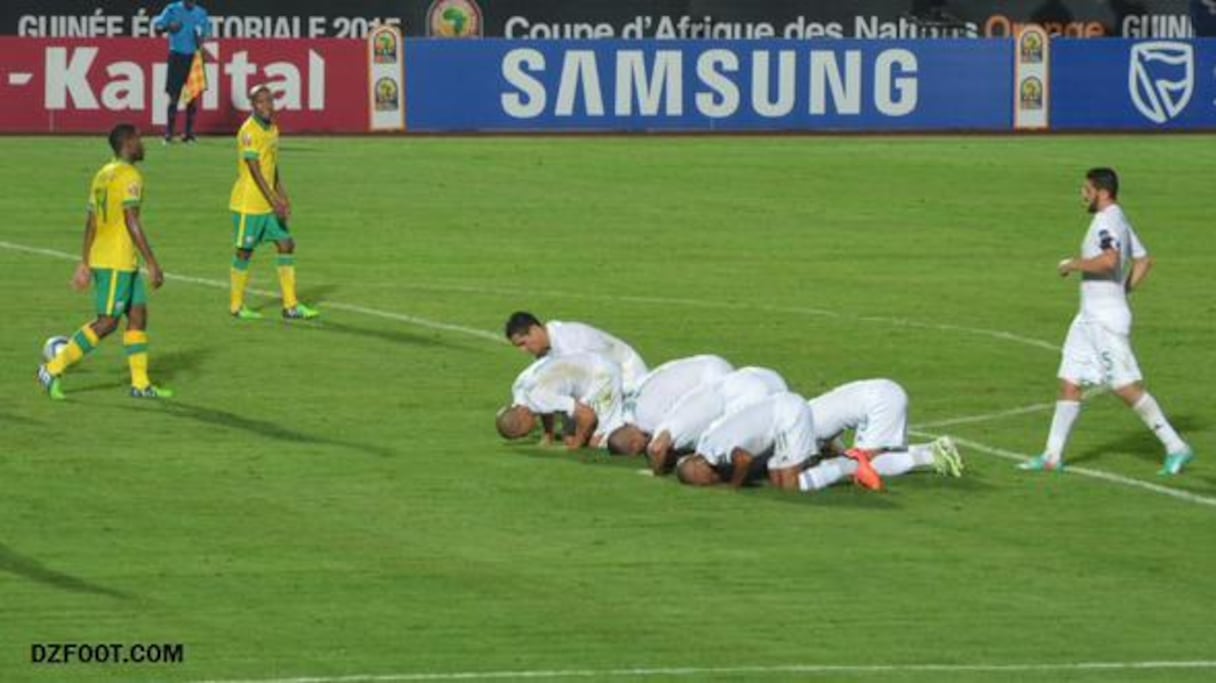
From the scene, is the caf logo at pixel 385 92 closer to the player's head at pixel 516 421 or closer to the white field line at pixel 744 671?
the player's head at pixel 516 421

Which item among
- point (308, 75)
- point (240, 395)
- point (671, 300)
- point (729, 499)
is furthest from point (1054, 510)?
point (308, 75)

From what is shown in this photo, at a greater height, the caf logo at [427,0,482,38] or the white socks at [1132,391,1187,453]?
the caf logo at [427,0,482,38]

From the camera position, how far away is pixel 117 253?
25328 mm

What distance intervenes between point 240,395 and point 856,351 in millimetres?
6208

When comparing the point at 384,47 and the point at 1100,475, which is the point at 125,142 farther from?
the point at 384,47

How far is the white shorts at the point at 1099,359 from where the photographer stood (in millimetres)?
22156

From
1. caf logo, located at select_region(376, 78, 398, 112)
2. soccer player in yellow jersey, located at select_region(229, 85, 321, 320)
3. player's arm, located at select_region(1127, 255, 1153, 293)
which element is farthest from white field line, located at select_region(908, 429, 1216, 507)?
caf logo, located at select_region(376, 78, 398, 112)

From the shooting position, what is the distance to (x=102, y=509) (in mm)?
21000

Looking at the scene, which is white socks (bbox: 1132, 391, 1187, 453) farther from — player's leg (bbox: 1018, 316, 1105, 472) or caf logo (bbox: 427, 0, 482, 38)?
caf logo (bbox: 427, 0, 482, 38)

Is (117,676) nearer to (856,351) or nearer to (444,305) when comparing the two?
(856,351)

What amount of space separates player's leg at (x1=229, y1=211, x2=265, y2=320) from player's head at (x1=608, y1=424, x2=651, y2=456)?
914cm

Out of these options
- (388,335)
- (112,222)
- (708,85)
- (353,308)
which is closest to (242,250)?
(388,335)

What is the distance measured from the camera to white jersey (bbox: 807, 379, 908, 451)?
22109 mm

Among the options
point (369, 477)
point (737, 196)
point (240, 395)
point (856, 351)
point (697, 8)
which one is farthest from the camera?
point (697, 8)
